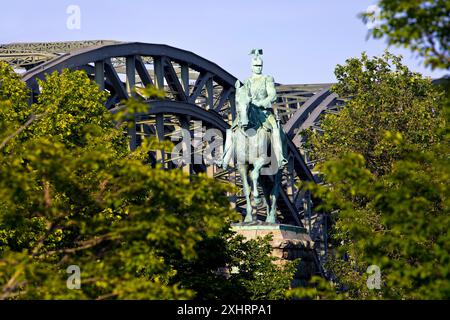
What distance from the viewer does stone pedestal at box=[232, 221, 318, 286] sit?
36.5 metres

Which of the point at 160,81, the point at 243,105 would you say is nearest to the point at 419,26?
the point at 243,105

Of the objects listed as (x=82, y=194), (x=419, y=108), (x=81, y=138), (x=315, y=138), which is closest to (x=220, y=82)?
(x=315, y=138)

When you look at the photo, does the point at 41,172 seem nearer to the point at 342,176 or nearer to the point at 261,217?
the point at 342,176

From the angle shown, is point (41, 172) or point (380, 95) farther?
point (380, 95)

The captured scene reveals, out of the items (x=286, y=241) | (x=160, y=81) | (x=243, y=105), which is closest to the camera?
(x=243, y=105)

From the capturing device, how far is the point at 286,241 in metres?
36.6

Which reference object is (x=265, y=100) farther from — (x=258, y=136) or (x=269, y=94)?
(x=258, y=136)

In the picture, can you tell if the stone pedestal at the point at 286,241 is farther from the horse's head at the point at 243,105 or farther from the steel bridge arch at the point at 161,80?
the steel bridge arch at the point at 161,80

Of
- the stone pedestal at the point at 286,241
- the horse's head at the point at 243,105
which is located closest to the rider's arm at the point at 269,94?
the horse's head at the point at 243,105

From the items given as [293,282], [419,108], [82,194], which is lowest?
[293,282]

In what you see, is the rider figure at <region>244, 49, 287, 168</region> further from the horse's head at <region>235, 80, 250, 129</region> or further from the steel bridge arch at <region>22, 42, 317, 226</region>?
the steel bridge arch at <region>22, 42, 317, 226</region>

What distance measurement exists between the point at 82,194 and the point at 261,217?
4607 cm
